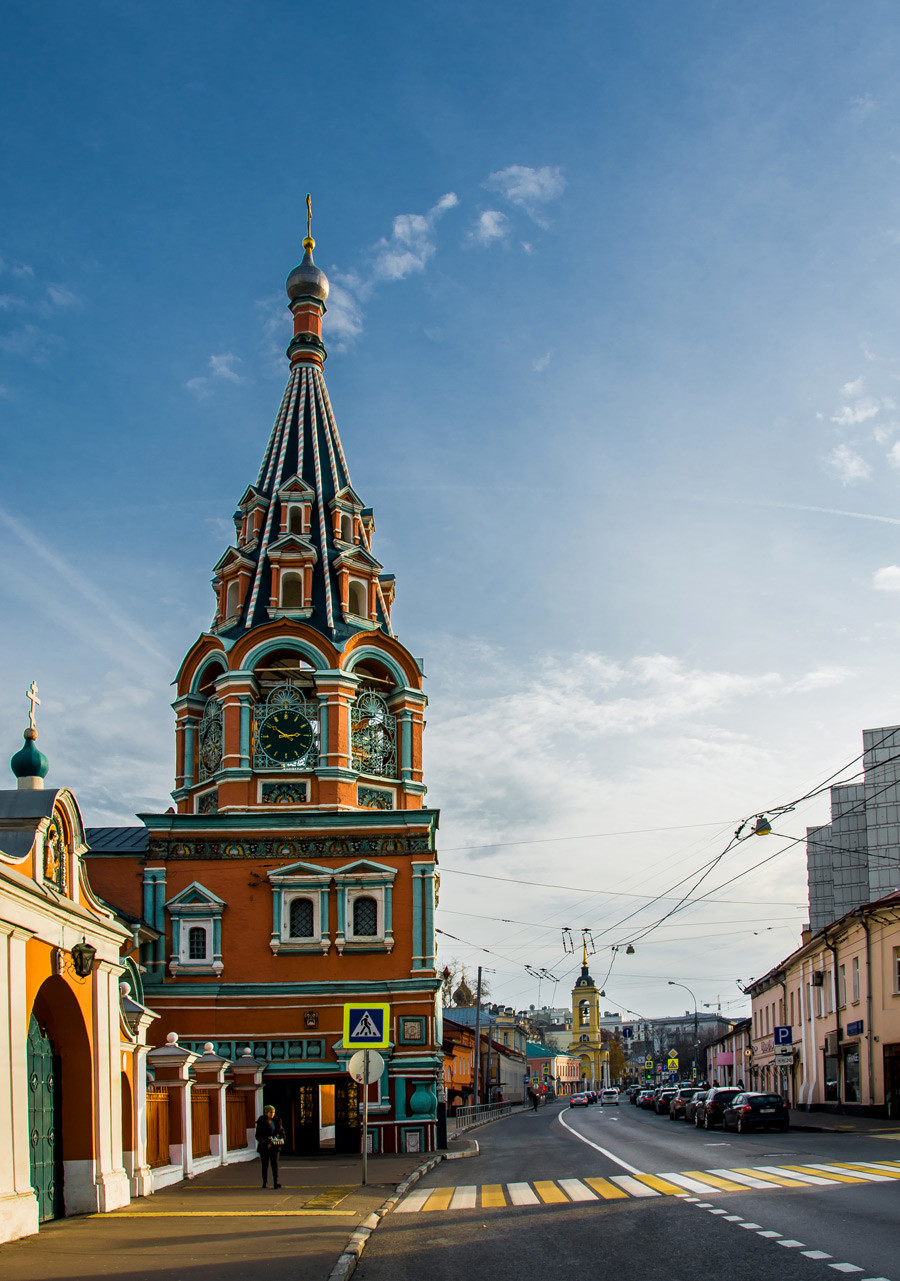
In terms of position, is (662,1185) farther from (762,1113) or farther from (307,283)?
(307,283)

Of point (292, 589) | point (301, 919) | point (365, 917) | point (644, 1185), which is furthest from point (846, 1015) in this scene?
point (644, 1185)

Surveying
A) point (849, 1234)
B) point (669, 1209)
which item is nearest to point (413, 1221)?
point (669, 1209)

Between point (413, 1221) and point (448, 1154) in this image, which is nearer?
point (413, 1221)

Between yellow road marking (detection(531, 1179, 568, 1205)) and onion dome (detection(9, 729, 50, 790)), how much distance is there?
878 centimetres

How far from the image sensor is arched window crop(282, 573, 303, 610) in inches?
1444

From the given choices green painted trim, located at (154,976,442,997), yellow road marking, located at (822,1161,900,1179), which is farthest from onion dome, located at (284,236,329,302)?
yellow road marking, located at (822,1161,900,1179)

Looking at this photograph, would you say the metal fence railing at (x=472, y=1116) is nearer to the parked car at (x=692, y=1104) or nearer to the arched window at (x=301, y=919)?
the parked car at (x=692, y=1104)

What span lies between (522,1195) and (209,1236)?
19.2 feet

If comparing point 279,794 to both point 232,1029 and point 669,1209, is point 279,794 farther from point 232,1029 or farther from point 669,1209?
point 669,1209

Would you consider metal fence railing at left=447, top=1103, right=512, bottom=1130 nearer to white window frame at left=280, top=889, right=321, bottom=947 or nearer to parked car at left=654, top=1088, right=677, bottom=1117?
parked car at left=654, top=1088, right=677, bottom=1117

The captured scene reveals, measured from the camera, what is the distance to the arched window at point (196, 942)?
3250cm

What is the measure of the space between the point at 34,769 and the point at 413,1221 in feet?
25.0

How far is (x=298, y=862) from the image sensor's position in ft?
107

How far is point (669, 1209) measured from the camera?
14719 mm
